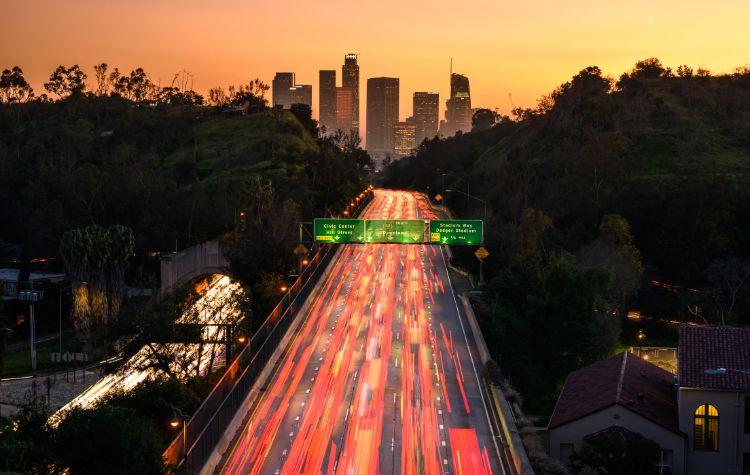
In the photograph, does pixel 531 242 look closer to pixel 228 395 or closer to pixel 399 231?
pixel 399 231

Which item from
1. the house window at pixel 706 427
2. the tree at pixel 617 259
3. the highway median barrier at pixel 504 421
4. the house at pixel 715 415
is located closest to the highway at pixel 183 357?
the highway median barrier at pixel 504 421

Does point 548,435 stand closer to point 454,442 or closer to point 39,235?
point 454,442

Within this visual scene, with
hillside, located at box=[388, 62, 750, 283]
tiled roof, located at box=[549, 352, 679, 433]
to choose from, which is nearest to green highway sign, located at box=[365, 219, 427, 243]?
hillside, located at box=[388, 62, 750, 283]

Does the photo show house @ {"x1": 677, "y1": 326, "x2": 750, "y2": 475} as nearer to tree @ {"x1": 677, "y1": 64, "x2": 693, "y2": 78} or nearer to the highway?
the highway

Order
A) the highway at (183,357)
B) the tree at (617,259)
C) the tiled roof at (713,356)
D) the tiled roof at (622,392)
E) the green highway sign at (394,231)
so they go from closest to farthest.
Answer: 1. the tiled roof at (713,356)
2. the tiled roof at (622,392)
3. the highway at (183,357)
4. the tree at (617,259)
5. the green highway sign at (394,231)

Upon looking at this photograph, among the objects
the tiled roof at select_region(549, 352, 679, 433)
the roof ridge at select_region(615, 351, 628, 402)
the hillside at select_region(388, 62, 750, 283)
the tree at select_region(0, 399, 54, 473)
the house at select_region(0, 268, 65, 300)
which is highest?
the hillside at select_region(388, 62, 750, 283)

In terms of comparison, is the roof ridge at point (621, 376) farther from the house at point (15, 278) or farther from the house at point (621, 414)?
the house at point (15, 278)
